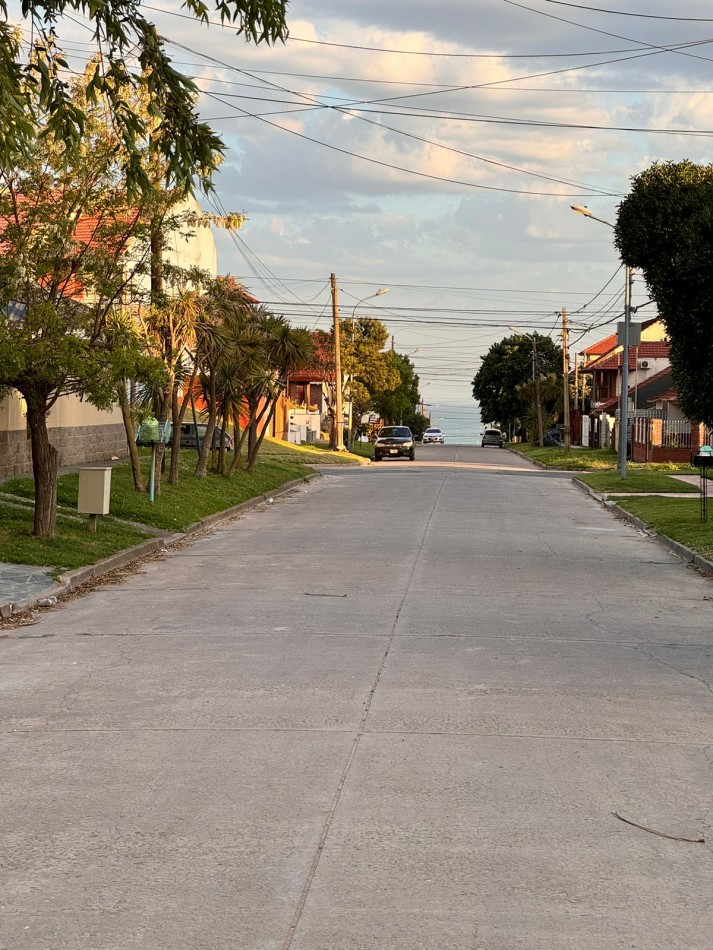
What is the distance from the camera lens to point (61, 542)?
1778 centimetres

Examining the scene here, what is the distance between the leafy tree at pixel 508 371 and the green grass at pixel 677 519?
80.6 metres

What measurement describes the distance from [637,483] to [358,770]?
32441mm

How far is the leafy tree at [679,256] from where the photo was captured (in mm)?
19188

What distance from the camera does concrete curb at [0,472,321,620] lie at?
44.2 ft

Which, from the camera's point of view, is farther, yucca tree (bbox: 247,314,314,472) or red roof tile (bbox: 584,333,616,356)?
red roof tile (bbox: 584,333,616,356)

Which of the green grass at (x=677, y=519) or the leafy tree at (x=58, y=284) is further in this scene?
the green grass at (x=677, y=519)

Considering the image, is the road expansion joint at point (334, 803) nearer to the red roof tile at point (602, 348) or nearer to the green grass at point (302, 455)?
the green grass at point (302, 455)

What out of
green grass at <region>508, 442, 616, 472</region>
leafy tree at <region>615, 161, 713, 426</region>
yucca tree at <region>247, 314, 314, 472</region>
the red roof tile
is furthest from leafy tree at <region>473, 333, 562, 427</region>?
leafy tree at <region>615, 161, 713, 426</region>

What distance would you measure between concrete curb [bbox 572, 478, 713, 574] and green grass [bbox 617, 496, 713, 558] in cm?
10

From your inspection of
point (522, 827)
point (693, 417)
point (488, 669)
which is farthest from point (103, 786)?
point (693, 417)

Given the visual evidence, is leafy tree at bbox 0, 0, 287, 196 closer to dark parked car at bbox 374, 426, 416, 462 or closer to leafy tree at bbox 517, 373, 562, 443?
dark parked car at bbox 374, 426, 416, 462

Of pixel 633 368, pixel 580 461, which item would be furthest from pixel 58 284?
pixel 633 368

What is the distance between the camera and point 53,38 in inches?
464

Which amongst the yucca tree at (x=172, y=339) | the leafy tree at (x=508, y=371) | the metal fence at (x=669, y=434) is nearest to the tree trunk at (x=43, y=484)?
the yucca tree at (x=172, y=339)
